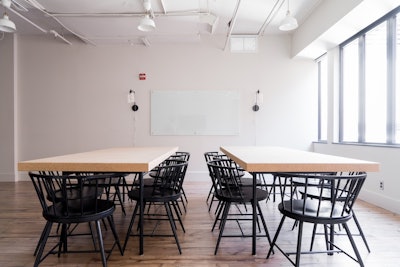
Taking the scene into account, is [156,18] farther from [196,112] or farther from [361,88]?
[361,88]

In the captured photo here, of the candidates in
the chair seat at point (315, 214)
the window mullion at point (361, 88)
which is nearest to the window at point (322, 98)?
the window mullion at point (361, 88)

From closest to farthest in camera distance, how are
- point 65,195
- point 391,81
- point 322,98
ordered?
point 65,195 → point 391,81 → point 322,98

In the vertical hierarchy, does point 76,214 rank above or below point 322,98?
below

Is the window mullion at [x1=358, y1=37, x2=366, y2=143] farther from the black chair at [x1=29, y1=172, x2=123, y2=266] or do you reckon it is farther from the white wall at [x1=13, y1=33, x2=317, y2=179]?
the black chair at [x1=29, y1=172, x2=123, y2=266]

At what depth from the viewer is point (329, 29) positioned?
3840mm

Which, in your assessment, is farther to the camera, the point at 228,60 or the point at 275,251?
the point at 228,60

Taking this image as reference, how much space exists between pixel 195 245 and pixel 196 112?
3427 mm

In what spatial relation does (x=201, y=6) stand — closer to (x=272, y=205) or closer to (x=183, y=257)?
(x=272, y=205)

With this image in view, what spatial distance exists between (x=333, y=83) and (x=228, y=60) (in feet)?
6.90

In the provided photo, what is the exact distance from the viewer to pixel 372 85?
3746 millimetres

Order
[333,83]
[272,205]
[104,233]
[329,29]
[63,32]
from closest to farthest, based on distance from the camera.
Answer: [104,233] < [272,205] < [329,29] < [333,83] < [63,32]

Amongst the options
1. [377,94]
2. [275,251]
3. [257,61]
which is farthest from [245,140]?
[275,251]

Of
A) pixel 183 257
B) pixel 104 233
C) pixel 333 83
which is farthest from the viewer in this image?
pixel 333 83

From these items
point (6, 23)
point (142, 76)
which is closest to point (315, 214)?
point (6, 23)
